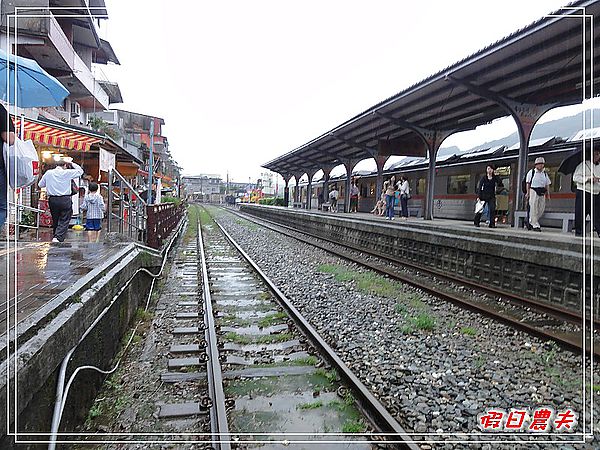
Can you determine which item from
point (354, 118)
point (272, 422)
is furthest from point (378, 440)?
point (354, 118)

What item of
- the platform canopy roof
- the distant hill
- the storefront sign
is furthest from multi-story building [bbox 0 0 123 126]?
the distant hill

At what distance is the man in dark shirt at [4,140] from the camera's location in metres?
2.89

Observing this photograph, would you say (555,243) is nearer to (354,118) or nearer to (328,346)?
(328,346)

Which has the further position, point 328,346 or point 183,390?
point 328,346

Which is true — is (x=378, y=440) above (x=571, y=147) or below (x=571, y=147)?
below

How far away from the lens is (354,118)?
15.1 m

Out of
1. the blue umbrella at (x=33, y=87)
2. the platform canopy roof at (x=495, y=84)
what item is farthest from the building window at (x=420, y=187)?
the blue umbrella at (x=33, y=87)

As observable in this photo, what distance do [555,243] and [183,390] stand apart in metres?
5.41

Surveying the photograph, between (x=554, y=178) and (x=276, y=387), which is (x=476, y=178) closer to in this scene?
(x=554, y=178)

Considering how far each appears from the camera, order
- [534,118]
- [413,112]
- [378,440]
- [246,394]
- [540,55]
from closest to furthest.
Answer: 1. [378,440]
2. [246,394]
3. [540,55]
4. [534,118]
5. [413,112]

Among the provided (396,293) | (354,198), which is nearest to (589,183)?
(396,293)

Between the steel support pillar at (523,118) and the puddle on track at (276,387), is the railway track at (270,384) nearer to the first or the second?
the puddle on track at (276,387)

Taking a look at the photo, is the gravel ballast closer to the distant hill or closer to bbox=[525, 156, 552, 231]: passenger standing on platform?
bbox=[525, 156, 552, 231]: passenger standing on platform

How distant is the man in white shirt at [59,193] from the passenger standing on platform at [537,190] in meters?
8.31
